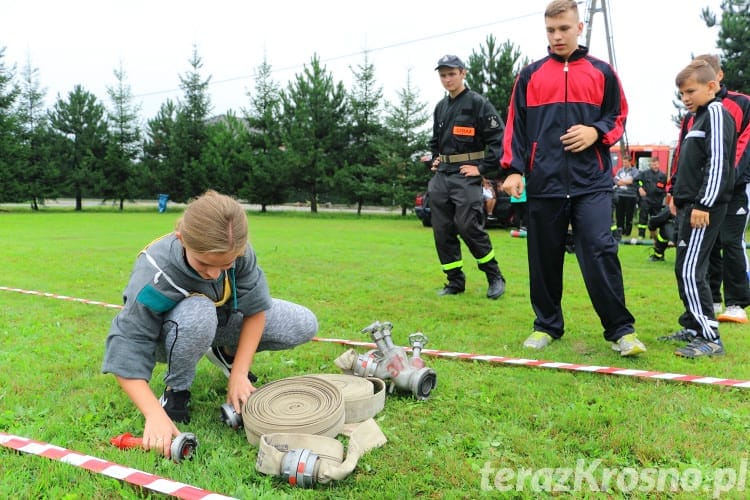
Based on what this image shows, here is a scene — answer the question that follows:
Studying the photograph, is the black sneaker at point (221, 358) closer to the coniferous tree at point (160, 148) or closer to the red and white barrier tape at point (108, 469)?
the red and white barrier tape at point (108, 469)

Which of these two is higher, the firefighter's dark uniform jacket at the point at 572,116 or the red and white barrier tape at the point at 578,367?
the firefighter's dark uniform jacket at the point at 572,116

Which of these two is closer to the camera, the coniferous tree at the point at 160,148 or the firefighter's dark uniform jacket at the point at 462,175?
the firefighter's dark uniform jacket at the point at 462,175

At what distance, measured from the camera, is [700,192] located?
12.7 feet

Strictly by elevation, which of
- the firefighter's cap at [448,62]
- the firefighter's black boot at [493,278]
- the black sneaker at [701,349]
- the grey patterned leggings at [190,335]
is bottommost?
the black sneaker at [701,349]

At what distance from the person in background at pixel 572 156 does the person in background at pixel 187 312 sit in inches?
81.1

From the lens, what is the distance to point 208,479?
218 centimetres

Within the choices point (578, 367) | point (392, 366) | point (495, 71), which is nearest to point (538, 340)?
point (578, 367)

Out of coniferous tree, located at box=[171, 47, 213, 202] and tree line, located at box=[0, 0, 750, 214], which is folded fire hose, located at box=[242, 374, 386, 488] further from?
coniferous tree, located at box=[171, 47, 213, 202]

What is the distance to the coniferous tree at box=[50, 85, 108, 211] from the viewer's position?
3356 centimetres

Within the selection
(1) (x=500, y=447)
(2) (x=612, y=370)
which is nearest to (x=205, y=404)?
(1) (x=500, y=447)

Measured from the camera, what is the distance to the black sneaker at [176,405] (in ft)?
8.89

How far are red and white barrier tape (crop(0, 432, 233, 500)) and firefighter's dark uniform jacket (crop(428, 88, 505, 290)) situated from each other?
4294 millimetres

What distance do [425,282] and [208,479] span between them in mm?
4847

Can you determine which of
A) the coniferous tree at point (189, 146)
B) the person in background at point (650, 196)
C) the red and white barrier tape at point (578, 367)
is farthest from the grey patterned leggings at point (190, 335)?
the coniferous tree at point (189, 146)
